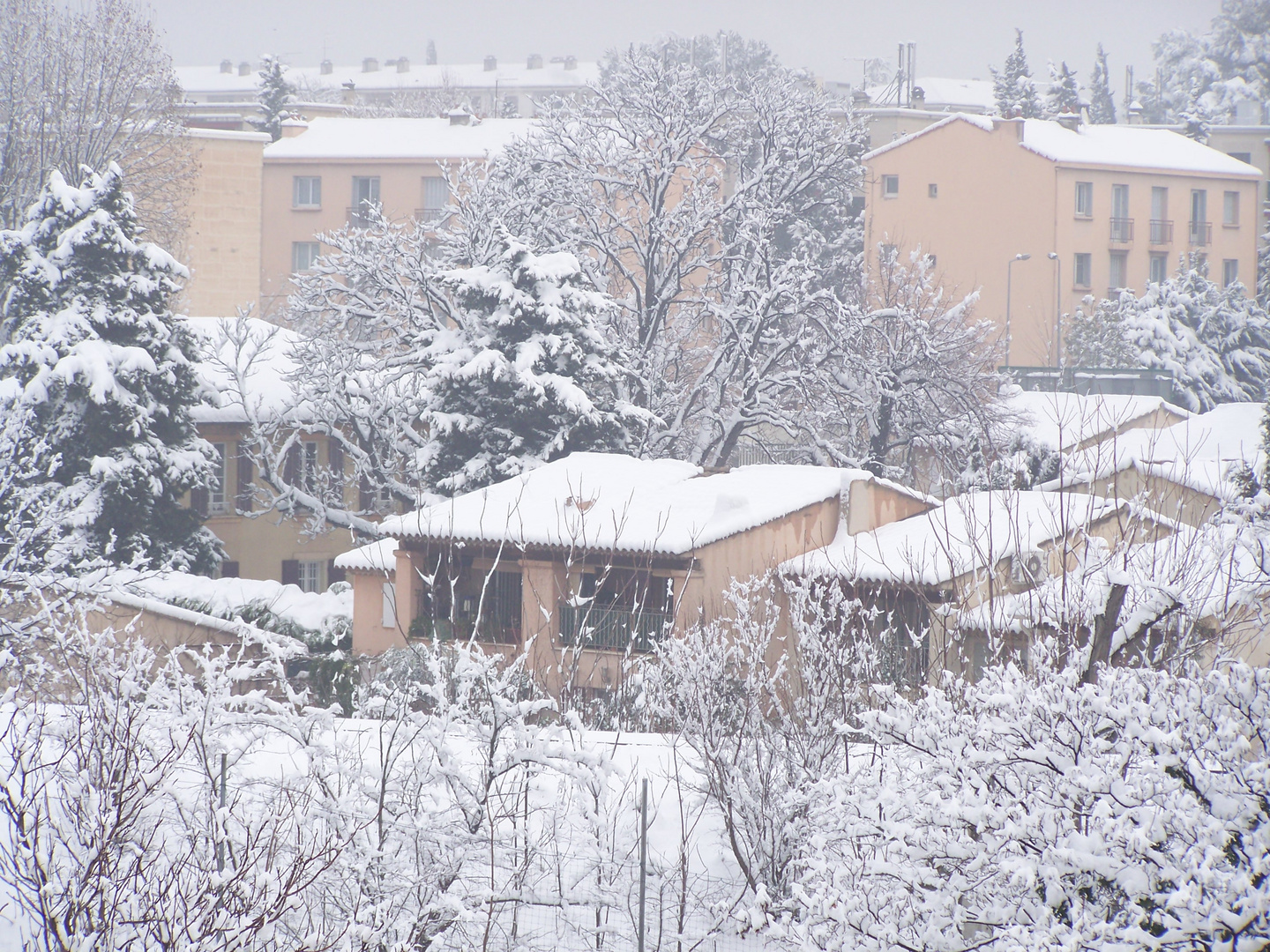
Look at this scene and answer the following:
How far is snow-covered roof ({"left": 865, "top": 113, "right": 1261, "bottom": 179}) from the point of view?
152 ft

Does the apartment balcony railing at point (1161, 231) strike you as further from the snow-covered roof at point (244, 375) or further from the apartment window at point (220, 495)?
the apartment window at point (220, 495)

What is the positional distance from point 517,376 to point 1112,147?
1272 inches

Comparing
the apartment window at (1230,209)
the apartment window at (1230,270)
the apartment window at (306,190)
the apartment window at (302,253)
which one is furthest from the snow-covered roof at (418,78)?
the apartment window at (1230,270)

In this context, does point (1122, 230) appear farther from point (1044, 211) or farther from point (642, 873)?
point (642, 873)

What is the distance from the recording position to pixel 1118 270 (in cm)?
4897

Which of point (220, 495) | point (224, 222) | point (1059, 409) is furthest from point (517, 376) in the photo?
point (224, 222)

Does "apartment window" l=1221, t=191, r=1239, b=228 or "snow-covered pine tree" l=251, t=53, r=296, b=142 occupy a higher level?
"snow-covered pine tree" l=251, t=53, r=296, b=142

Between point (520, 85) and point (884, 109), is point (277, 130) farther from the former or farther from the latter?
point (520, 85)

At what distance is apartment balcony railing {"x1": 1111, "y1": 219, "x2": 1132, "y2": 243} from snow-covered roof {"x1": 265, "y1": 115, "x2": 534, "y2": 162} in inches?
844

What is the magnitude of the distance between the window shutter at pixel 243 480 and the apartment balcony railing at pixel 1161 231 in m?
33.0

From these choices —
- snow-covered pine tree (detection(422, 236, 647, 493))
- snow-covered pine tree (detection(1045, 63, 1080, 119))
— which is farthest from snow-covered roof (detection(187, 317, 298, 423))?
snow-covered pine tree (detection(1045, 63, 1080, 119))

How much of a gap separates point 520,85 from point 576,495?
278ft

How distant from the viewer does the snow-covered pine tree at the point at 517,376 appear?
81.0ft

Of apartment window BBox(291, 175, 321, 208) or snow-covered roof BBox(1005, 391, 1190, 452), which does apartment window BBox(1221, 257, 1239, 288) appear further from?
apartment window BBox(291, 175, 321, 208)
